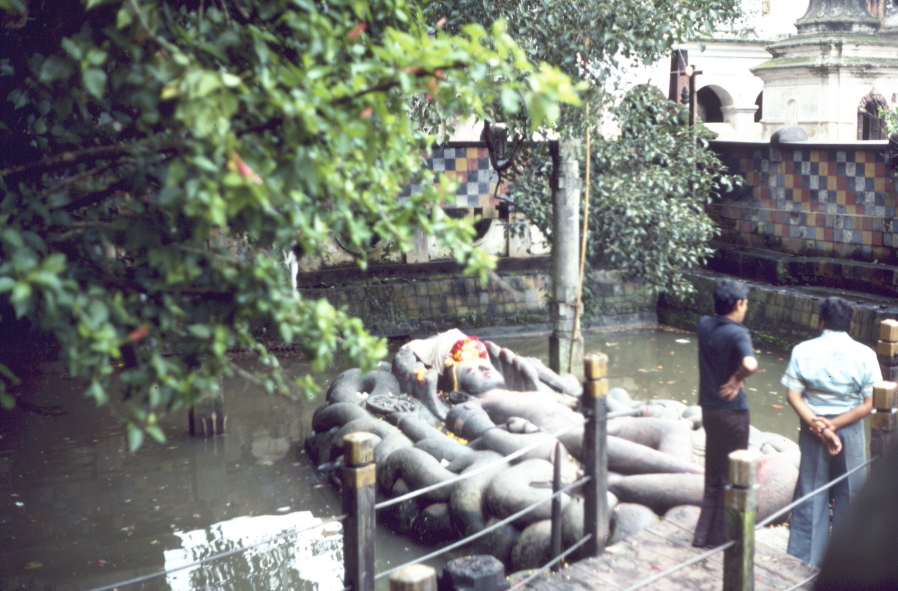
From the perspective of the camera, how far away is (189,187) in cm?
194

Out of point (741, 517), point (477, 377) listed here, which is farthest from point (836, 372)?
point (477, 377)

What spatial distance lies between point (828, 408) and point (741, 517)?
138 centimetres

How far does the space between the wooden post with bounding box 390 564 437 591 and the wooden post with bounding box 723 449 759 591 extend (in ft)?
4.17

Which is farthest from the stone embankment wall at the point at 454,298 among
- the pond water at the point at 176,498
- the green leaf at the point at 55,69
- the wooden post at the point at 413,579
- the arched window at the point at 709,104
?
the arched window at the point at 709,104

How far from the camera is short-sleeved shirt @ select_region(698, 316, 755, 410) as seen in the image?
4461 mm

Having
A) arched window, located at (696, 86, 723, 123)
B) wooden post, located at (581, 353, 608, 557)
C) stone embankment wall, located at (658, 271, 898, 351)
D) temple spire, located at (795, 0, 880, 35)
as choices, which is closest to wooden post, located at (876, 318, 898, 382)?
wooden post, located at (581, 353, 608, 557)

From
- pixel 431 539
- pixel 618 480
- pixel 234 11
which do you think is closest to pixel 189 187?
pixel 234 11

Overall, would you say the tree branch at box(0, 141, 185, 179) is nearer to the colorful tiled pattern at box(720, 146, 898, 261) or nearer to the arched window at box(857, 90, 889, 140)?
the colorful tiled pattern at box(720, 146, 898, 261)

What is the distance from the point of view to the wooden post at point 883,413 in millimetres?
4719

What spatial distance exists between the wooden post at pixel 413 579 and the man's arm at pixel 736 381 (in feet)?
6.81

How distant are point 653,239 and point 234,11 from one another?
294 inches

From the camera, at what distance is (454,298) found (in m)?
12.9

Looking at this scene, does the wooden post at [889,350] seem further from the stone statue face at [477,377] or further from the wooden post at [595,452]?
the stone statue face at [477,377]

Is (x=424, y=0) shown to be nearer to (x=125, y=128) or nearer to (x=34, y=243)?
(x=125, y=128)
